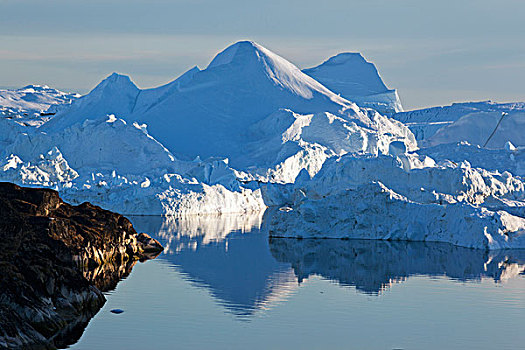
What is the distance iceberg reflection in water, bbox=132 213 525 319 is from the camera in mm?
22797

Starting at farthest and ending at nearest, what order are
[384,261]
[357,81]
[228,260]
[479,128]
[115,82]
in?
[357,81]
[115,82]
[479,128]
[228,260]
[384,261]

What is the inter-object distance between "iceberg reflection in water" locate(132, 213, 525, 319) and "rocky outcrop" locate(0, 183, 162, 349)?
8.56ft

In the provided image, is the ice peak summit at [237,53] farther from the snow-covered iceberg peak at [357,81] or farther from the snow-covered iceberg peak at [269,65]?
the snow-covered iceberg peak at [357,81]

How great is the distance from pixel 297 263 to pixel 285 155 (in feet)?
126

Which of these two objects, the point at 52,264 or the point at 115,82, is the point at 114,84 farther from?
the point at 52,264

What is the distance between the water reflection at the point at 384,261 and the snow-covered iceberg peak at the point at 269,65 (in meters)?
50.3

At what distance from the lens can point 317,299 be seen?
2084 cm

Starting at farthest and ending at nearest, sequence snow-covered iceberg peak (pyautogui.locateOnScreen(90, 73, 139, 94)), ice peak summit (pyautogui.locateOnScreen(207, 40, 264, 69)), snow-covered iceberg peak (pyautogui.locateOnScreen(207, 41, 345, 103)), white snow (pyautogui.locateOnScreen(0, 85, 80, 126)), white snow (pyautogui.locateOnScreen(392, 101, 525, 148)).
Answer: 1. white snow (pyautogui.locateOnScreen(0, 85, 80, 126))
2. ice peak summit (pyautogui.locateOnScreen(207, 40, 264, 69))
3. snow-covered iceberg peak (pyautogui.locateOnScreen(90, 73, 139, 94))
4. snow-covered iceberg peak (pyautogui.locateOnScreen(207, 41, 345, 103))
5. white snow (pyautogui.locateOnScreen(392, 101, 525, 148))

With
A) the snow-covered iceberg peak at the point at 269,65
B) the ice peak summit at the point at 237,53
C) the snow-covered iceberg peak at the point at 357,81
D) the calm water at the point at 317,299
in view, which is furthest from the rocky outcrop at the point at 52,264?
the snow-covered iceberg peak at the point at 357,81

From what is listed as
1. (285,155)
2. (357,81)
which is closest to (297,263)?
(285,155)

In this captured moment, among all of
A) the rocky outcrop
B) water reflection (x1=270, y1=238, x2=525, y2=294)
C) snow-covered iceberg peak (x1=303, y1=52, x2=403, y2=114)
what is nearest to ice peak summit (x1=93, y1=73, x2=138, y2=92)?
snow-covered iceberg peak (x1=303, y1=52, x2=403, y2=114)

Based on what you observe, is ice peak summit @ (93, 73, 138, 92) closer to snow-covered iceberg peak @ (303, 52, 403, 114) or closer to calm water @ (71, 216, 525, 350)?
snow-covered iceberg peak @ (303, 52, 403, 114)

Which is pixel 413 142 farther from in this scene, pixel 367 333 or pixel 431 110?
pixel 367 333

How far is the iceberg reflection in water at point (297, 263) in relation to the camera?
2280cm
